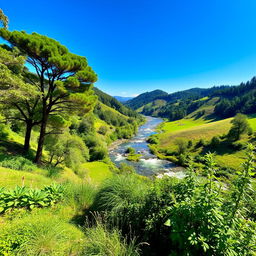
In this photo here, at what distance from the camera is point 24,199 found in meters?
4.37

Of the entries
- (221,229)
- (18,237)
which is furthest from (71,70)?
(221,229)

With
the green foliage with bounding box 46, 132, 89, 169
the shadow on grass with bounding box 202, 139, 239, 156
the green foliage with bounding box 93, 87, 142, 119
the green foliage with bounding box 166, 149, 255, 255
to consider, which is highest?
the green foliage with bounding box 93, 87, 142, 119

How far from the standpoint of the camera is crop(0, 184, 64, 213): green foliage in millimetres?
4143

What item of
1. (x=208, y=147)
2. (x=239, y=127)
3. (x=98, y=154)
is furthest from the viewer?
(x=208, y=147)

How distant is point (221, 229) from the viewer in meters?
2.30

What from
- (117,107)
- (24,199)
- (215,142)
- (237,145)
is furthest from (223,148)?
(117,107)

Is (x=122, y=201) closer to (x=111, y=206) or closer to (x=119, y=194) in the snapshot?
(x=119, y=194)

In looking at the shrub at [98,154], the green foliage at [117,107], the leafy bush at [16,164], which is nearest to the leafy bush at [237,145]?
the shrub at [98,154]

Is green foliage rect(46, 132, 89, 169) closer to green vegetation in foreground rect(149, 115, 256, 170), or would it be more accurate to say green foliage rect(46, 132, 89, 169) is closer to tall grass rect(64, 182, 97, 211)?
tall grass rect(64, 182, 97, 211)

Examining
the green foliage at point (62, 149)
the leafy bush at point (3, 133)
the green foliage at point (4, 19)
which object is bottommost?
the green foliage at point (62, 149)

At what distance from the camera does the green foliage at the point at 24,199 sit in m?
4.14

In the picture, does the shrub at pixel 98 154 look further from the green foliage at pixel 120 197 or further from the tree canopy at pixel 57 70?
the green foliage at pixel 120 197

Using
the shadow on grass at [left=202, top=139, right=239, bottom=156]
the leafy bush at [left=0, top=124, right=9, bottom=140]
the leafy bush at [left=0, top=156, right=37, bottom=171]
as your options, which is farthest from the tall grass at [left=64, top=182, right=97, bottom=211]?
the shadow on grass at [left=202, top=139, right=239, bottom=156]

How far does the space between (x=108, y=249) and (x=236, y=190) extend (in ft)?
9.64
